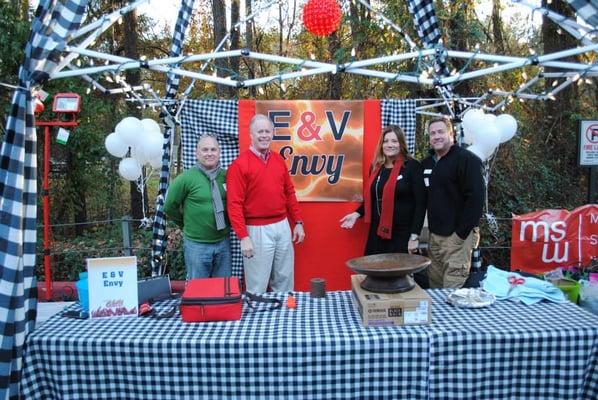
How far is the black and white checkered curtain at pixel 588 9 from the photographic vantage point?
2.08 m

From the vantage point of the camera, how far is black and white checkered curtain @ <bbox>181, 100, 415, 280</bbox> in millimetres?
3916

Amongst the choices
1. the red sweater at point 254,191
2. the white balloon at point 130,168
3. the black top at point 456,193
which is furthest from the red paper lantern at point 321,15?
the white balloon at point 130,168

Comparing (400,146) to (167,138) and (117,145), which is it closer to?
(167,138)

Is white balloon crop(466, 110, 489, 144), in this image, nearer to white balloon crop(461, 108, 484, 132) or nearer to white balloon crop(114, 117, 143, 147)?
white balloon crop(461, 108, 484, 132)

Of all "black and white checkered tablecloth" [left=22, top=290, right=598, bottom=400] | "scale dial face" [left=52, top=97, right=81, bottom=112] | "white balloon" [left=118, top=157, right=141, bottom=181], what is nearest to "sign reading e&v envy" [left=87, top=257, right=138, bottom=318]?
"black and white checkered tablecloth" [left=22, top=290, right=598, bottom=400]

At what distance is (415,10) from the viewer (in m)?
3.55

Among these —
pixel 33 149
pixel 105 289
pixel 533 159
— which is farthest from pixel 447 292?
pixel 533 159

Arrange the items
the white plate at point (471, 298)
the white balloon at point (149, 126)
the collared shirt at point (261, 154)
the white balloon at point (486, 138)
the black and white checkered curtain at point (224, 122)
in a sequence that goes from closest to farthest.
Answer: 1. the white plate at point (471, 298)
2. the collared shirt at point (261, 154)
3. the black and white checkered curtain at point (224, 122)
4. the white balloon at point (486, 138)
5. the white balloon at point (149, 126)

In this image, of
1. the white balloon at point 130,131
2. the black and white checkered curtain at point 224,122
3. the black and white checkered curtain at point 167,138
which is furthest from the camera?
the white balloon at point 130,131

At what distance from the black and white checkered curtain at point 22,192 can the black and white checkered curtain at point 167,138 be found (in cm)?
150

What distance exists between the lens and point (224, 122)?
3959 mm

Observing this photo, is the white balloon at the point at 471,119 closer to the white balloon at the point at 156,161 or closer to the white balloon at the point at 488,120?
the white balloon at the point at 488,120

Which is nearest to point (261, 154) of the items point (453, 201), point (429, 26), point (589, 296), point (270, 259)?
point (270, 259)

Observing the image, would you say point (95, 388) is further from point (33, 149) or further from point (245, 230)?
point (245, 230)
